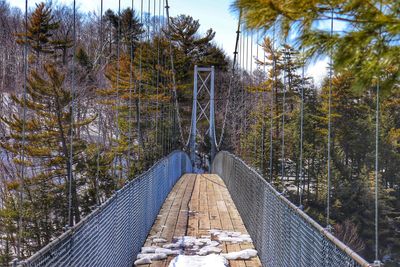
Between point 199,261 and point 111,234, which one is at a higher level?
point 111,234

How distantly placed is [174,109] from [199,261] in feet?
37.1

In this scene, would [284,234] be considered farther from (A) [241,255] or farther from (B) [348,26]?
(B) [348,26]

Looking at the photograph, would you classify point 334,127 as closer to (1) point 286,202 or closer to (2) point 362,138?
(2) point 362,138

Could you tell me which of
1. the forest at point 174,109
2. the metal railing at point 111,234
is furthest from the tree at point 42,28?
the metal railing at point 111,234

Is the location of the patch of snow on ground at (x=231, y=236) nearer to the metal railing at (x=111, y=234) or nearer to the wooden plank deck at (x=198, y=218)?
the wooden plank deck at (x=198, y=218)

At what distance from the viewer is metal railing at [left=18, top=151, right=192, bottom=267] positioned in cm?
189

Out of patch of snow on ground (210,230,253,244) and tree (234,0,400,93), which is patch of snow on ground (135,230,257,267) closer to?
patch of snow on ground (210,230,253,244)

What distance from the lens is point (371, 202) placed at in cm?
2172

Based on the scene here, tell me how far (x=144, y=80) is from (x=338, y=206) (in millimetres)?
9726

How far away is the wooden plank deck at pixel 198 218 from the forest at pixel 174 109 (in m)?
0.69

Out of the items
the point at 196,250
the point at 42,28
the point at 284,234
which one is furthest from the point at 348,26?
the point at 42,28

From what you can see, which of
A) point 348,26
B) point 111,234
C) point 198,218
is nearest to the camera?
Answer: point 348,26

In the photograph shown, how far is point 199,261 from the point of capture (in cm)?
369

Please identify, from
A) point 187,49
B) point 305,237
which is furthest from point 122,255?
point 187,49
